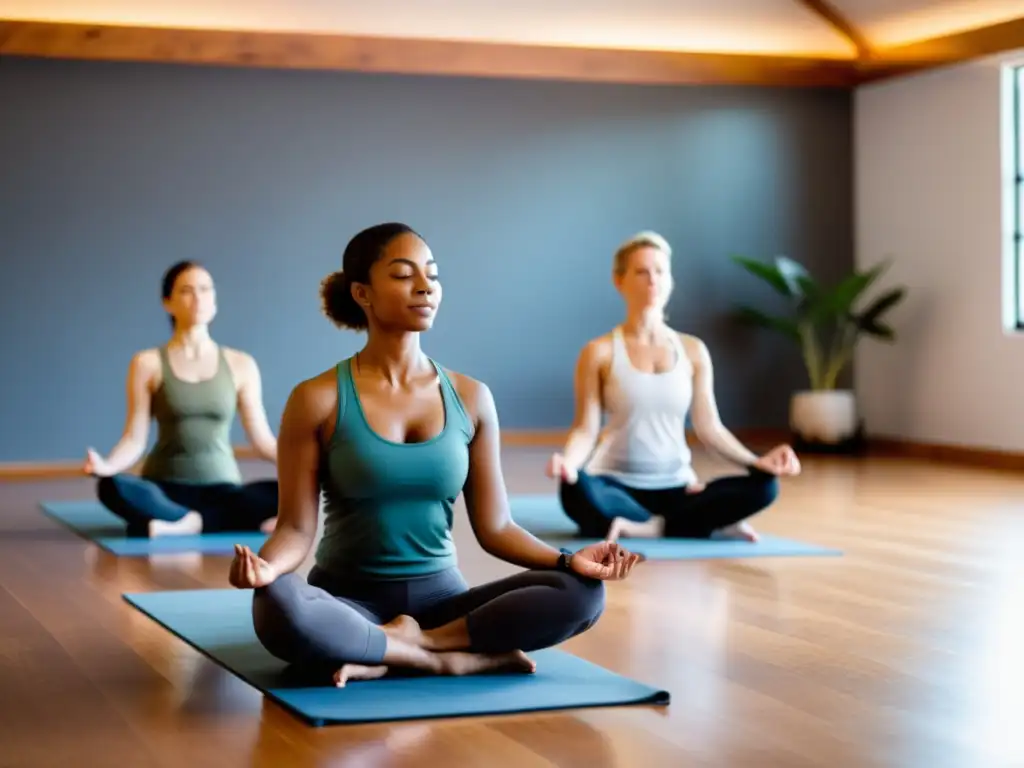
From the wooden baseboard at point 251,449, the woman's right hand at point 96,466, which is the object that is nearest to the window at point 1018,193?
the wooden baseboard at point 251,449

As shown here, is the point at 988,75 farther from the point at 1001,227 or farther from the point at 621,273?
the point at 621,273

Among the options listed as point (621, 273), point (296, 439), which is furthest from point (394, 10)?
point (296, 439)

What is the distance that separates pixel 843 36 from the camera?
893 cm

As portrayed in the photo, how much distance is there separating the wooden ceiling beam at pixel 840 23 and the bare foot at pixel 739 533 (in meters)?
4.47

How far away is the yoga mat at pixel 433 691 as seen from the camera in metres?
2.69

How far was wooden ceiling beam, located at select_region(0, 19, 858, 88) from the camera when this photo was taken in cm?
765

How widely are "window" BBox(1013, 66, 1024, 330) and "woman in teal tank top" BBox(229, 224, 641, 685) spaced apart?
552 cm

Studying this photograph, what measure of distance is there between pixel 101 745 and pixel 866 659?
153cm

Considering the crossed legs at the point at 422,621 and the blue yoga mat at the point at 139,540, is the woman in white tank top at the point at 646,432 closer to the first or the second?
the blue yoga mat at the point at 139,540

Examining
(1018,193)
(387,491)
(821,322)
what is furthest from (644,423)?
(821,322)

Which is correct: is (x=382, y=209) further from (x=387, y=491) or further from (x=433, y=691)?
(x=433, y=691)

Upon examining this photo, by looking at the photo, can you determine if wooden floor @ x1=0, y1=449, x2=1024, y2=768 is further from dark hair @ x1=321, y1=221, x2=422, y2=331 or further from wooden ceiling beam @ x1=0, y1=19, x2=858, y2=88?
wooden ceiling beam @ x1=0, y1=19, x2=858, y2=88

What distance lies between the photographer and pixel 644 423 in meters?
5.06

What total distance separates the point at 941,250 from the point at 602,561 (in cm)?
613
